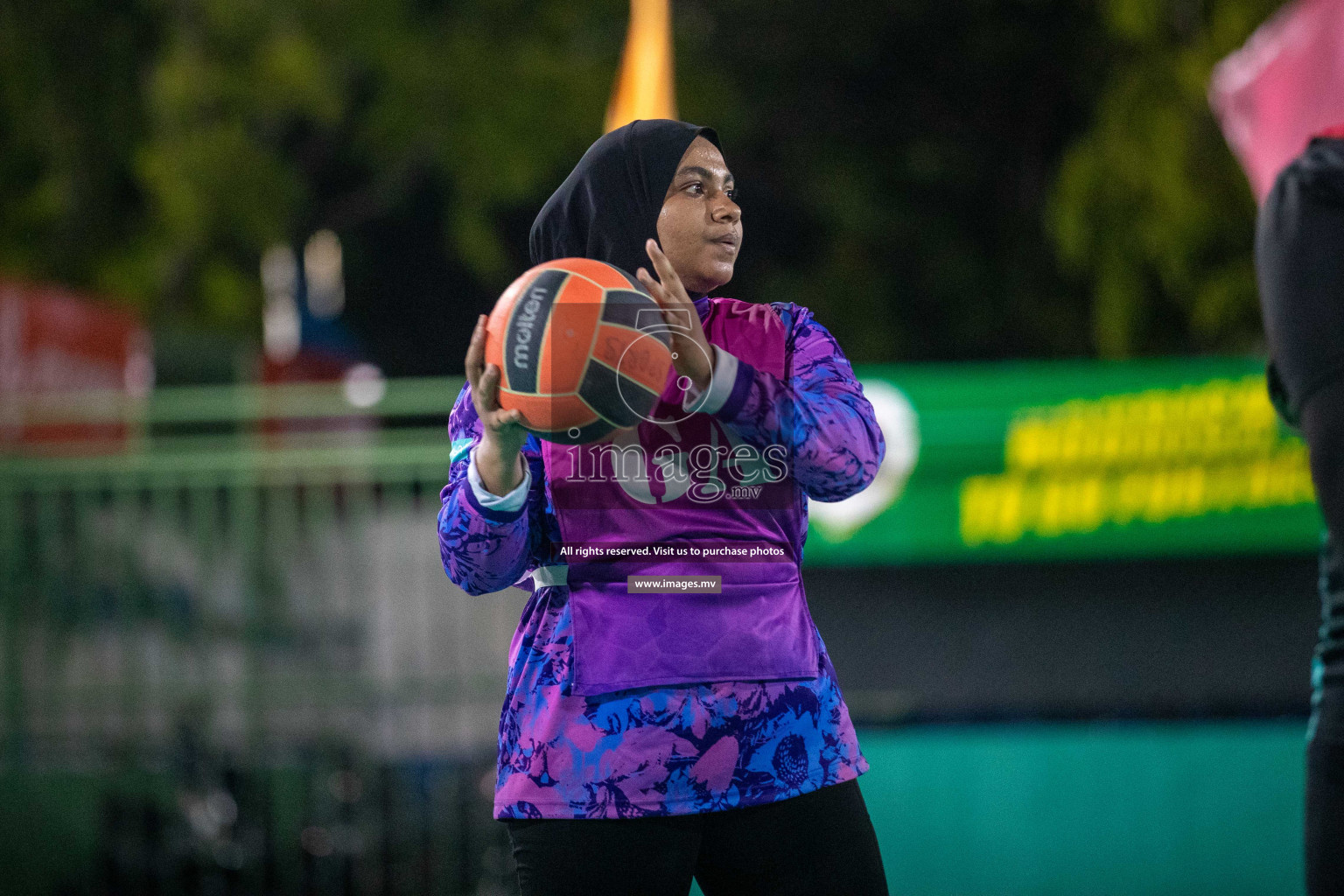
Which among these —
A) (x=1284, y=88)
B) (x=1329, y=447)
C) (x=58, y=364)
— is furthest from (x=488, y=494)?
(x=58, y=364)

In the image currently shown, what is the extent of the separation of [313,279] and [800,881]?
51.1 feet

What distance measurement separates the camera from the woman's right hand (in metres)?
1.97

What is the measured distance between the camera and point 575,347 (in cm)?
198

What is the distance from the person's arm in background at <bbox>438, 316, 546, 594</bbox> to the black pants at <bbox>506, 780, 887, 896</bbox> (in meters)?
0.44

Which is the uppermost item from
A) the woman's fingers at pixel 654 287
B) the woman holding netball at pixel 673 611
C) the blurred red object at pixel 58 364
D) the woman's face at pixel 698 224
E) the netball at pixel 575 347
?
the blurred red object at pixel 58 364

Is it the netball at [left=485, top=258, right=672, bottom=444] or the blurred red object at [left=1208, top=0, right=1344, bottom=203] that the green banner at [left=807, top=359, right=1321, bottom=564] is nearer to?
the blurred red object at [left=1208, top=0, right=1344, bottom=203]

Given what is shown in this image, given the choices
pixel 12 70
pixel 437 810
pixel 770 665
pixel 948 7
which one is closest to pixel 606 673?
pixel 770 665

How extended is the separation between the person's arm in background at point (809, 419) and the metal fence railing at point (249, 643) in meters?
4.63

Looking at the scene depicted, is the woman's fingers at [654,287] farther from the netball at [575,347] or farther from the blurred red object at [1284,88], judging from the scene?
the blurred red object at [1284,88]

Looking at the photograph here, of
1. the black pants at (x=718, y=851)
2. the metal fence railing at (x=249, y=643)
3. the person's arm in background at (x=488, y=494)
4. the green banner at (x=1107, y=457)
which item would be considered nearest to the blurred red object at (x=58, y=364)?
the metal fence railing at (x=249, y=643)

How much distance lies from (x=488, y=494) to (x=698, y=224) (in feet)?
1.99

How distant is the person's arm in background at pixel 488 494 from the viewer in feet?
6.58

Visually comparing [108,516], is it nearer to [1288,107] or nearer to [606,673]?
[606,673]

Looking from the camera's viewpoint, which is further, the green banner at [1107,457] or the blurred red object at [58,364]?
the blurred red object at [58,364]
